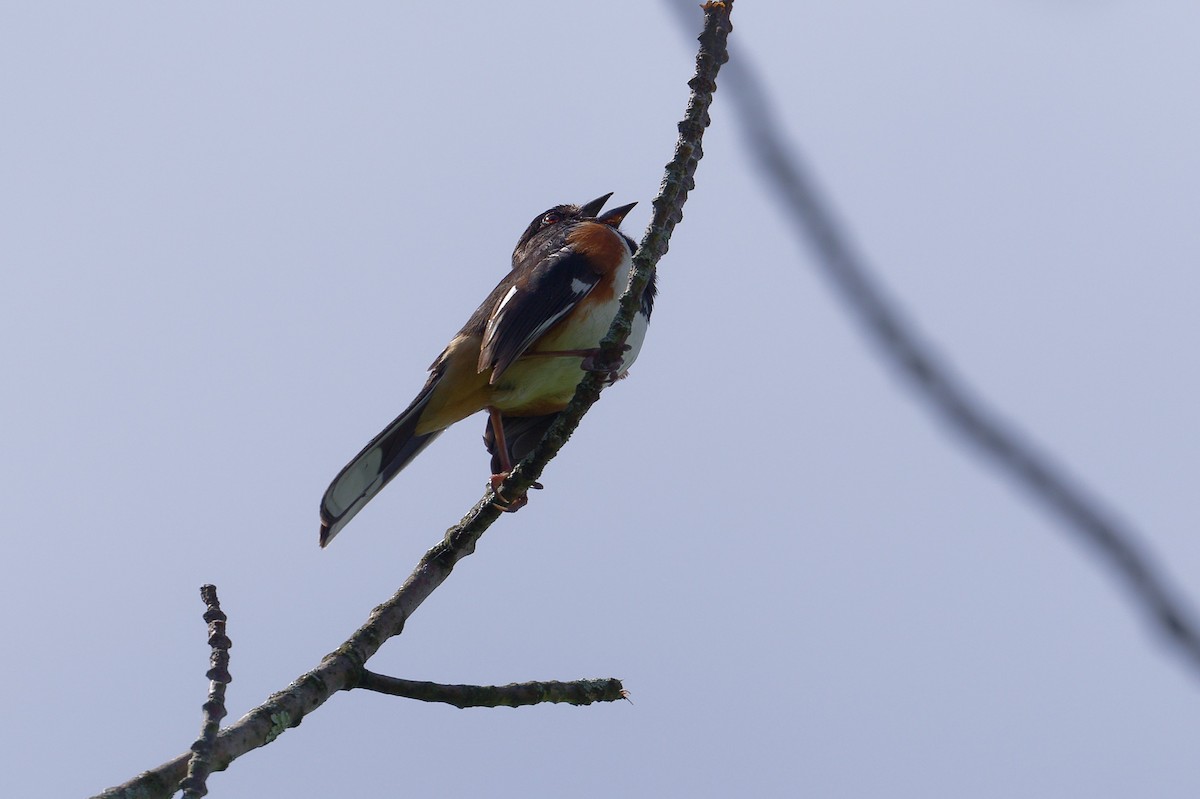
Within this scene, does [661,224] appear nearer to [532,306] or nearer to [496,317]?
[532,306]

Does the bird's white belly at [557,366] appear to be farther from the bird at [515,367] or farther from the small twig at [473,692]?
the small twig at [473,692]

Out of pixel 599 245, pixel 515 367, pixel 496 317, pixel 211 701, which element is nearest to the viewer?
pixel 211 701

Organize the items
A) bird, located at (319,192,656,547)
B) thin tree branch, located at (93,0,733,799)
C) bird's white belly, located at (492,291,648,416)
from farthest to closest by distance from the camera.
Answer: bird's white belly, located at (492,291,648,416) → bird, located at (319,192,656,547) → thin tree branch, located at (93,0,733,799)

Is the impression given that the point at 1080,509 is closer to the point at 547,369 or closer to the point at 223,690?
the point at 223,690

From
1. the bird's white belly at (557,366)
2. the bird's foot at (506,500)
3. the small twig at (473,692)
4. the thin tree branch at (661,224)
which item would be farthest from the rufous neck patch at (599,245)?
the small twig at (473,692)

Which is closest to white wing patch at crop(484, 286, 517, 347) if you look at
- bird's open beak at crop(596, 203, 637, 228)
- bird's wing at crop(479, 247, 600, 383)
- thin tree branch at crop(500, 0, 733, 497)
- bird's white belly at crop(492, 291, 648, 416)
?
bird's wing at crop(479, 247, 600, 383)

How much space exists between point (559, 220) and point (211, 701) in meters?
4.79

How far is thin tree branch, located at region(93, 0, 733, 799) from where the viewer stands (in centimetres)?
311

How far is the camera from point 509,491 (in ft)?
13.0

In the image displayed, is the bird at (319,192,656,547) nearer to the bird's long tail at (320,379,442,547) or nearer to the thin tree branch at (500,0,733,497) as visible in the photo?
the bird's long tail at (320,379,442,547)

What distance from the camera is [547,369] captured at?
216 inches

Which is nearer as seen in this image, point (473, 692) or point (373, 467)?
point (473, 692)

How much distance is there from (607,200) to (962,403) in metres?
5.65

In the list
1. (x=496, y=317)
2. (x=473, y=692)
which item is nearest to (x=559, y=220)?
(x=496, y=317)
